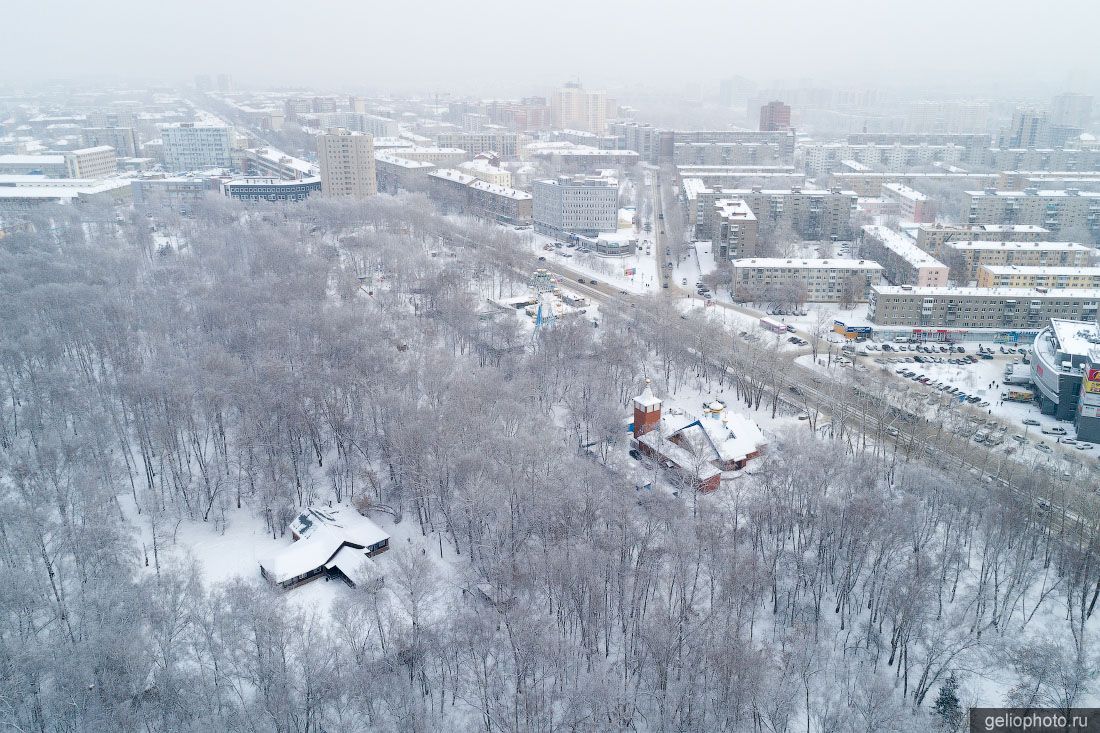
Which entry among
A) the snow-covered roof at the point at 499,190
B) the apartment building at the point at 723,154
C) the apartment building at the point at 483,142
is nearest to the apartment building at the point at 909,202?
the apartment building at the point at 723,154

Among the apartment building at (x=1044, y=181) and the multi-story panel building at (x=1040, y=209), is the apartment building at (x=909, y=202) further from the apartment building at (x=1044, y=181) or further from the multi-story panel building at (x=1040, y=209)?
the apartment building at (x=1044, y=181)

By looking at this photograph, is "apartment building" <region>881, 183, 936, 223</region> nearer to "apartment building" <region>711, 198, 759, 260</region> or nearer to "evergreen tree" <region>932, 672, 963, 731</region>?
"apartment building" <region>711, 198, 759, 260</region>

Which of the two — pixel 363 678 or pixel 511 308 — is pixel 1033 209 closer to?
pixel 511 308

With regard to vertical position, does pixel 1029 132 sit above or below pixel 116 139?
above

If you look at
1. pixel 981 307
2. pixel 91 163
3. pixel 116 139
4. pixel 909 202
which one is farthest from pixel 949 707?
pixel 116 139

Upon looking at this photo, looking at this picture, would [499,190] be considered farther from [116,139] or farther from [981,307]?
[116,139]

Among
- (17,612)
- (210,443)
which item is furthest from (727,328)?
(17,612)
